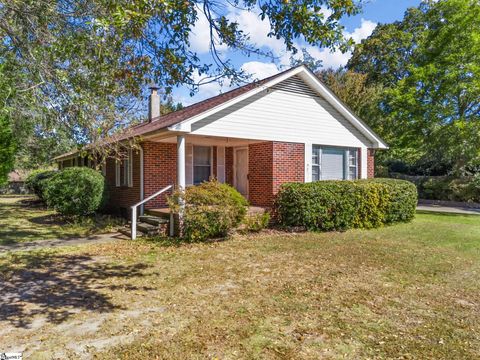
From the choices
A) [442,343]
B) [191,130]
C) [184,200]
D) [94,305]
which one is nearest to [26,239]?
[184,200]

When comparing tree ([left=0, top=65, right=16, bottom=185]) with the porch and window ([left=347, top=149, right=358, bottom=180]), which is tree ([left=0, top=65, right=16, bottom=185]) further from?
window ([left=347, top=149, right=358, bottom=180])

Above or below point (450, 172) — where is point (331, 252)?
below

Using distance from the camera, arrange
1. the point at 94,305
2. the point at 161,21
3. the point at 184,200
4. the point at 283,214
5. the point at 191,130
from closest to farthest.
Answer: the point at 94,305, the point at 161,21, the point at 184,200, the point at 191,130, the point at 283,214

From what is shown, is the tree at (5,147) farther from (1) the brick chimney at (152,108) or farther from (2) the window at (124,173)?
(1) the brick chimney at (152,108)

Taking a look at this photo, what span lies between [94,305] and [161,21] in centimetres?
444

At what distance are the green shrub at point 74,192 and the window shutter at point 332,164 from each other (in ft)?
28.7

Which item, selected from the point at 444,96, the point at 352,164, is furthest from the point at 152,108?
the point at 444,96

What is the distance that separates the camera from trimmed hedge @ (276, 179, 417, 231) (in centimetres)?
1086

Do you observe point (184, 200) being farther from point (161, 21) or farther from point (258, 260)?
point (161, 21)

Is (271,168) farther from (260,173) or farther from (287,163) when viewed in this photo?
(287,163)

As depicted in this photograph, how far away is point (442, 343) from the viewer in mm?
3920

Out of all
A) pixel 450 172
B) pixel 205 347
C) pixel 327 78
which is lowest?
pixel 205 347

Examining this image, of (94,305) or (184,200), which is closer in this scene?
(94,305)

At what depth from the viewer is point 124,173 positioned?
14273mm
